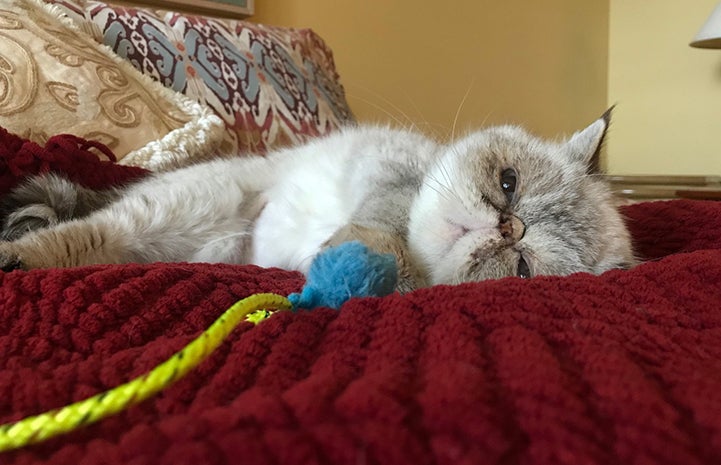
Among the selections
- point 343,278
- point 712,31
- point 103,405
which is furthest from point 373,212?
point 712,31

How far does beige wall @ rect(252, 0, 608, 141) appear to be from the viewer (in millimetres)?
3006

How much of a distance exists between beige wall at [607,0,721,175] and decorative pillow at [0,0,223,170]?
301 centimetres

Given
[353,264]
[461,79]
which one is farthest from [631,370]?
[461,79]

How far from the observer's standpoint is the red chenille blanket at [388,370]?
1.25 ft

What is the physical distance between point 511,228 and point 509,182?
0.40 ft

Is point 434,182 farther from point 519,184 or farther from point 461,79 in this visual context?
point 461,79

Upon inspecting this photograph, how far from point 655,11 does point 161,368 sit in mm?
4456

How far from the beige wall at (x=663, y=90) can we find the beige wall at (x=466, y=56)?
165 mm

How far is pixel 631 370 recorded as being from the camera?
0.48 meters

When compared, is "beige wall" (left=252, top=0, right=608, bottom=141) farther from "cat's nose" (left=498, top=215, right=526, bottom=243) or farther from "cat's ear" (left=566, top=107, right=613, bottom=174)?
"cat's nose" (left=498, top=215, right=526, bottom=243)

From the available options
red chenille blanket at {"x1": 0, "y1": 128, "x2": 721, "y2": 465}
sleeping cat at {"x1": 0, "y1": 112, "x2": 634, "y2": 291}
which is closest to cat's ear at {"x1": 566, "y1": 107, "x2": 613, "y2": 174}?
sleeping cat at {"x1": 0, "y1": 112, "x2": 634, "y2": 291}

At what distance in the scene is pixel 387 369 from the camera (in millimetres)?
482

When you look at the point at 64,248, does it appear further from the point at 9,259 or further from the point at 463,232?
the point at 463,232

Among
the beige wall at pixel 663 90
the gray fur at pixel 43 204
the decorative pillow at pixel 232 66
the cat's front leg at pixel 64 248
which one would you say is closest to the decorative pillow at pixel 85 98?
the decorative pillow at pixel 232 66
